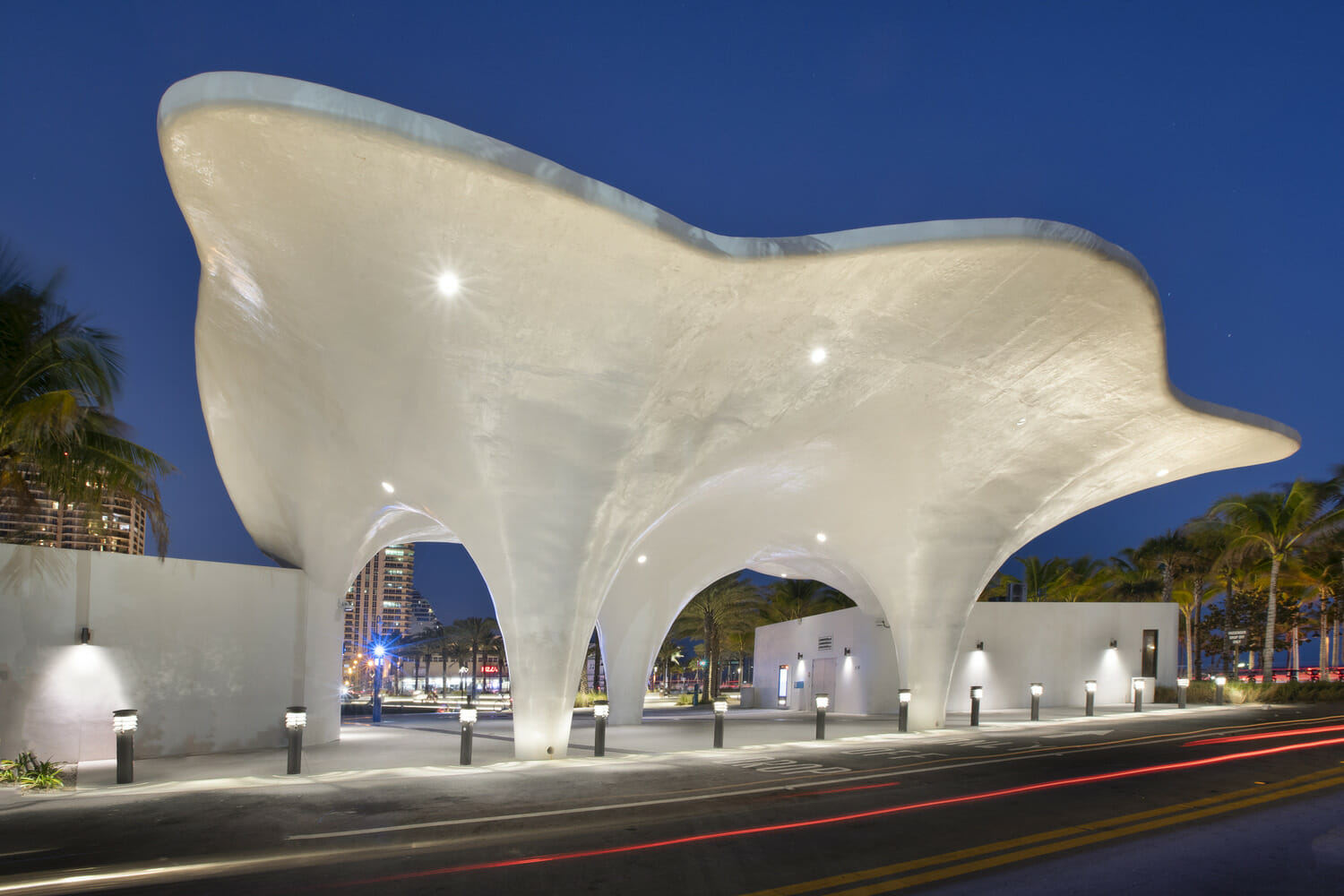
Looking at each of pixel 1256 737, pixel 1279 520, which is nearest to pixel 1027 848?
pixel 1256 737

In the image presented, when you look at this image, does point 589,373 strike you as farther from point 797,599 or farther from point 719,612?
point 797,599

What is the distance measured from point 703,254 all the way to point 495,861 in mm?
6811

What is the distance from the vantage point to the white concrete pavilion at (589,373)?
390 inches

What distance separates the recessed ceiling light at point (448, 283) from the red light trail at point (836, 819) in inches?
262

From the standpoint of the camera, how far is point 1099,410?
656 inches

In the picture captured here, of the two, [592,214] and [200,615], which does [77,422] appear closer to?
[200,615]

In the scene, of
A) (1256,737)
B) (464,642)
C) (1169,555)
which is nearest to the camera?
(1256,737)

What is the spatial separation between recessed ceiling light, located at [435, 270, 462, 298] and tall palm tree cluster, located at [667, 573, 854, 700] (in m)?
24.1

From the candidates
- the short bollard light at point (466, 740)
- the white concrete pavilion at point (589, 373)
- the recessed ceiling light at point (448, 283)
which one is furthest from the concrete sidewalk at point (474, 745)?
the recessed ceiling light at point (448, 283)

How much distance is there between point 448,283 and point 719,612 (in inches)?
1221

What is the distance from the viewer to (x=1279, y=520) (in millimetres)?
30812

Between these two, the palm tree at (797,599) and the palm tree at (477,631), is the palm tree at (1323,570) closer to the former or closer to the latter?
the palm tree at (797,599)

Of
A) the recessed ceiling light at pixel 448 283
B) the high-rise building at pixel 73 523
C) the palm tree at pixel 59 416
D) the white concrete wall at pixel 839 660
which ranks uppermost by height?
the recessed ceiling light at pixel 448 283

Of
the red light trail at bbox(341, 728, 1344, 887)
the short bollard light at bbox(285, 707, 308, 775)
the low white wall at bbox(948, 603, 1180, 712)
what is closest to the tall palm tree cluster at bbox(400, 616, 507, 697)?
the low white wall at bbox(948, 603, 1180, 712)
